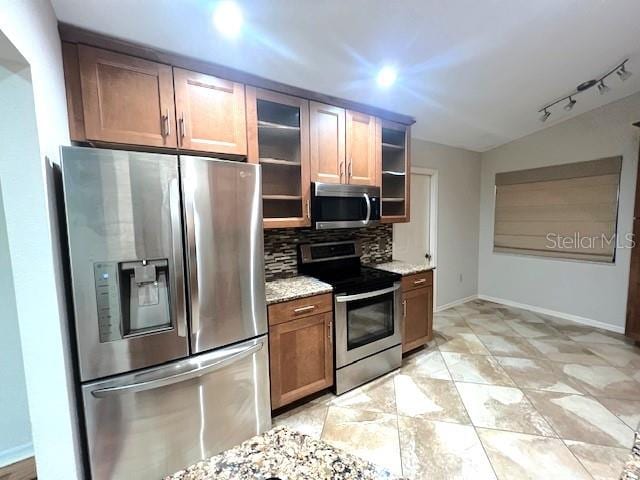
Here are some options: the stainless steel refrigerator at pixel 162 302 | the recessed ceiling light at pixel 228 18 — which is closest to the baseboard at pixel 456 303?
the stainless steel refrigerator at pixel 162 302

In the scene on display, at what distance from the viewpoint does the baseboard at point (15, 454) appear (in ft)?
5.38

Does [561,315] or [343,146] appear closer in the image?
[343,146]

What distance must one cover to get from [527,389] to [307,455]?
2515mm

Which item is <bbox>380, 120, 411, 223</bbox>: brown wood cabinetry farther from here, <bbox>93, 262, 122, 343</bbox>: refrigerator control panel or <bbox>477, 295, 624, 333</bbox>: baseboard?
<bbox>477, 295, 624, 333</bbox>: baseboard

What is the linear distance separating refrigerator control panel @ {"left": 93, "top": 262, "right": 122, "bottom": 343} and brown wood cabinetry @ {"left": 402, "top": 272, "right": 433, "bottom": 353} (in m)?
2.18

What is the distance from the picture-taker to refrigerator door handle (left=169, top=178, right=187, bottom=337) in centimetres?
142

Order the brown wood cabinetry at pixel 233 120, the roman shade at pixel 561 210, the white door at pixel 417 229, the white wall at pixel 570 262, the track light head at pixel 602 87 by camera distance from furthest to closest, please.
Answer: the white door at pixel 417 229 < the roman shade at pixel 561 210 < the white wall at pixel 570 262 < the track light head at pixel 602 87 < the brown wood cabinetry at pixel 233 120

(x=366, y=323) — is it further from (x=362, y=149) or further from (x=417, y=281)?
(x=362, y=149)

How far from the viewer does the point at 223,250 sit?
1.59 meters

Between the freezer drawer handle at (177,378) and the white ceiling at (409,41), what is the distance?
1801mm

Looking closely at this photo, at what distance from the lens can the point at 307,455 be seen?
0.66m

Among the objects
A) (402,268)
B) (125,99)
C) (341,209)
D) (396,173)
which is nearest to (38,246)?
(125,99)

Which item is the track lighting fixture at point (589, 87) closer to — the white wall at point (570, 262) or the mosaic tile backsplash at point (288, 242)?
the white wall at point (570, 262)

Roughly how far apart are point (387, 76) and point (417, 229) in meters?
2.10
